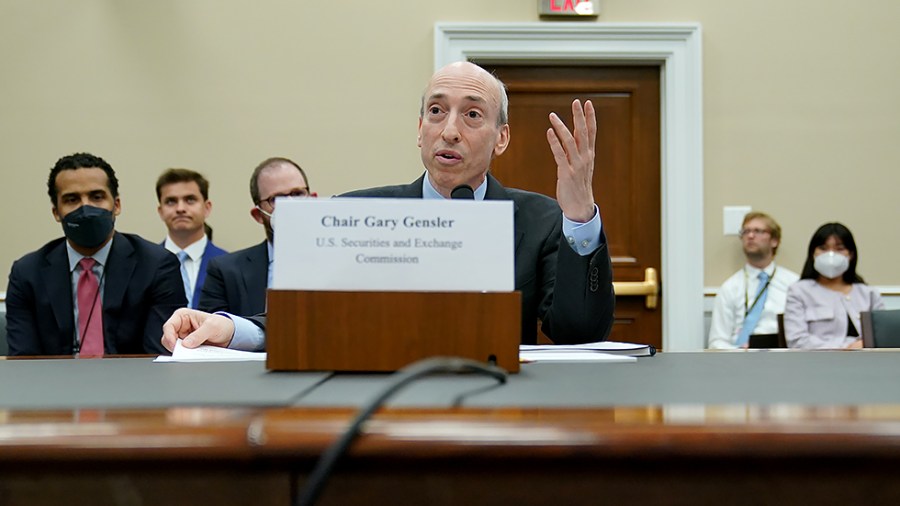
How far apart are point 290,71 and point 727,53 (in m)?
2.27

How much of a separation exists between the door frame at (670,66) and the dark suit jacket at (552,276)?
255 cm

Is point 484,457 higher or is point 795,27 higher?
point 795,27

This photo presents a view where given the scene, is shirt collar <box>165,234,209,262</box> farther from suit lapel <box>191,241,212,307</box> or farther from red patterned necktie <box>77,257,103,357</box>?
red patterned necktie <box>77,257,103,357</box>

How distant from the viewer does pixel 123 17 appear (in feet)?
14.7

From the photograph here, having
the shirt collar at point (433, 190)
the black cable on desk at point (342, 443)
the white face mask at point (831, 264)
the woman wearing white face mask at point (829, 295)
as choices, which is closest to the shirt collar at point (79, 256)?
the shirt collar at point (433, 190)

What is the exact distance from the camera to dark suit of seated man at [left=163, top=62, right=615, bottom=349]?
1492 mm

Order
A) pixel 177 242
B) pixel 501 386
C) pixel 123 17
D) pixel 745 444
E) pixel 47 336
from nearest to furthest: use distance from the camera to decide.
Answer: pixel 745 444, pixel 501 386, pixel 47 336, pixel 177 242, pixel 123 17

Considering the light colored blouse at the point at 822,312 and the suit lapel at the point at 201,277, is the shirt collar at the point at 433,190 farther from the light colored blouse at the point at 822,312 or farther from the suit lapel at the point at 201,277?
the light colored blouse at the point at 822,312

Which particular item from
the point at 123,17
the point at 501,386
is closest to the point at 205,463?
the point at 501,386

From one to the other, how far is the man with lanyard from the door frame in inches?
5.1

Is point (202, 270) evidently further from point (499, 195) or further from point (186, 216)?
point (499, 195)

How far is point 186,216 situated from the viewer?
13.0 ft

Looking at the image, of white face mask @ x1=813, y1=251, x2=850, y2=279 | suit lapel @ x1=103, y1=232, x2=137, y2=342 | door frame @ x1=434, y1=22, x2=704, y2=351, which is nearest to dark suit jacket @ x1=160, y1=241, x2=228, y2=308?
suit lapel @ x1=103, y1=232, x2=137, y2=342

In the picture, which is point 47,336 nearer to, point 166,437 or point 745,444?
point 166,437
